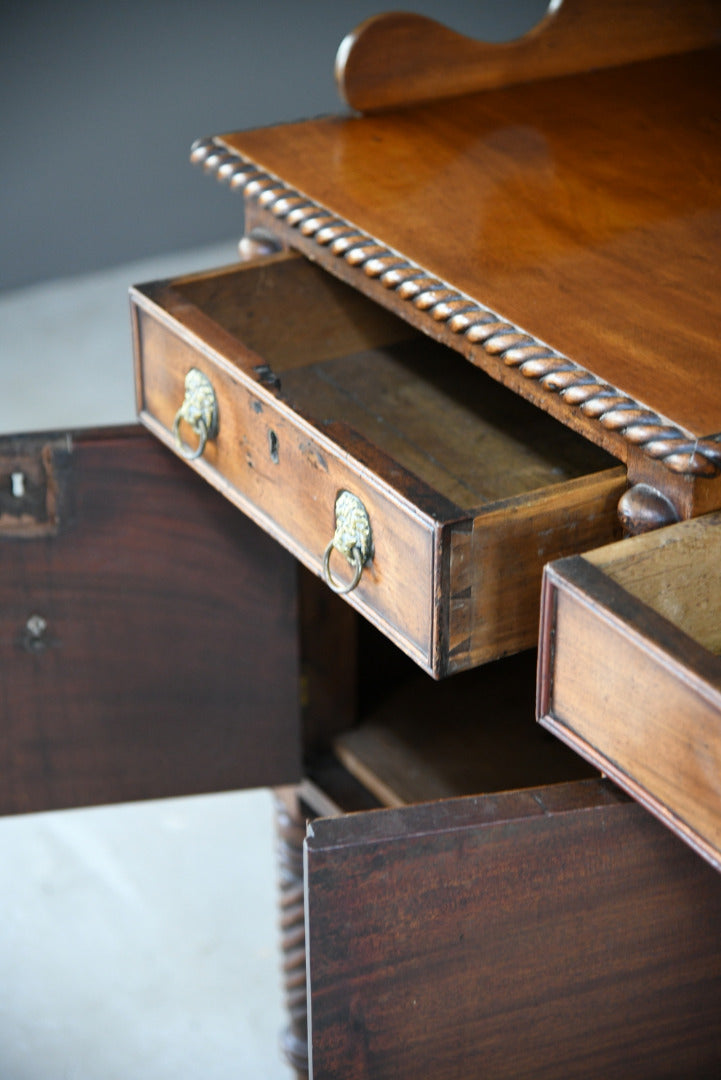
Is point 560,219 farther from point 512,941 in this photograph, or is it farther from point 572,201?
point 512,941

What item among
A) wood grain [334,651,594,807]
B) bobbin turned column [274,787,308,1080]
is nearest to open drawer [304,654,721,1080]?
wood grain [334,651,594,807]

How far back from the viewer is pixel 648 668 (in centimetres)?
61

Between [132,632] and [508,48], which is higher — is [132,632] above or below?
below

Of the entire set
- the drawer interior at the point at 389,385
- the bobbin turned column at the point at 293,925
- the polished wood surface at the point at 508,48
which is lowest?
the bobbin turned column at the point at 293,925

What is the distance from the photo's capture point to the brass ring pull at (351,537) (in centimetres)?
75

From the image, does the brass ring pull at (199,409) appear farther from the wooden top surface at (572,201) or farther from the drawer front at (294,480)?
the wooden top surface at (572,201)

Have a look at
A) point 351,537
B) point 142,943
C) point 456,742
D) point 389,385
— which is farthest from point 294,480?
point 142,943

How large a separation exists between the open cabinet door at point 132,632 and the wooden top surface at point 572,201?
8.6 inches

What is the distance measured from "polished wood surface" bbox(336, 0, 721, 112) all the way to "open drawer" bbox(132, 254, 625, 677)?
0.17 meters

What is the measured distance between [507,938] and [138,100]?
7.10 ft

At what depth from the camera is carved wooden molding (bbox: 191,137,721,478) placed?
674mm

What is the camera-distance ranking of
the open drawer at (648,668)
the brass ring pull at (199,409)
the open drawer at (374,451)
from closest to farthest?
the open drawer at (648,668)
the open drawer at (374,451)
the brass ring pull at (199,409)

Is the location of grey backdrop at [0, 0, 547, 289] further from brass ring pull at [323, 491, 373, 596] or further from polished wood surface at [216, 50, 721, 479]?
brass ring pull at [323, 491, 373, 596]

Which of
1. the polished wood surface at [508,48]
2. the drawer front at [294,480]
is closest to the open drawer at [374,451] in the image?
the drawer front at [294,480]
